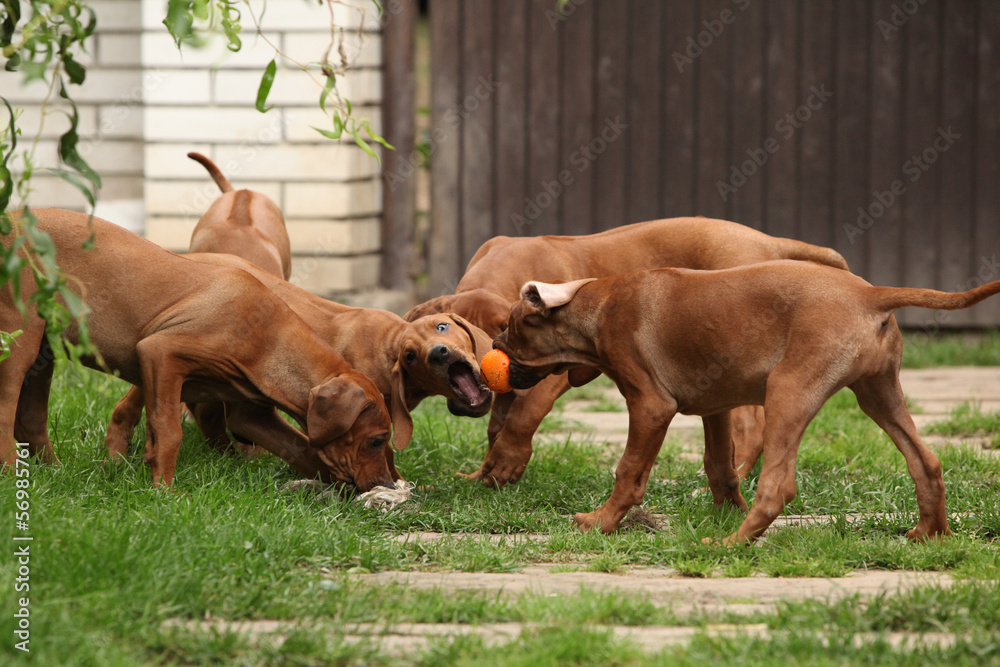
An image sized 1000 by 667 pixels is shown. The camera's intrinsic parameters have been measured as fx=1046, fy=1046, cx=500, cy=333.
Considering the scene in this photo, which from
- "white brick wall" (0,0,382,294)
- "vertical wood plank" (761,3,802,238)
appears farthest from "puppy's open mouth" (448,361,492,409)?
"vertical wood plank" (761,3,802,238)

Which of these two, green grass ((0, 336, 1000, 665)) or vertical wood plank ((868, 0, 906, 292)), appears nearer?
green grass ((0, 336, 1000, 665))

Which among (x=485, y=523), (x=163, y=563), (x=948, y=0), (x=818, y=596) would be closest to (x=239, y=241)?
(x=485, y=523)

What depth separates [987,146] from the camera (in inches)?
341

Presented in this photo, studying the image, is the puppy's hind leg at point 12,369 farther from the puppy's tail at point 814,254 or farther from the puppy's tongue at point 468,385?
the puppy's tail at point 814,254

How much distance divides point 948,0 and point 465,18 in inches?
156

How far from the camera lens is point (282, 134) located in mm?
8492

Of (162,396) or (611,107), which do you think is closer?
(162,396)

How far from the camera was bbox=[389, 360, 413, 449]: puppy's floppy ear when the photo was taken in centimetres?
464

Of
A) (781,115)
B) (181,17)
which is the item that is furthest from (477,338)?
(781,115)

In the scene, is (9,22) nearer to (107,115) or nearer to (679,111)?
(107,115)

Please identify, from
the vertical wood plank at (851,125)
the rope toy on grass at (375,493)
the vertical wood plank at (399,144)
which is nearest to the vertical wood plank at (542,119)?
the vertical wood plank at (399,144)

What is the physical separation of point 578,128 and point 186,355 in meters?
5.34

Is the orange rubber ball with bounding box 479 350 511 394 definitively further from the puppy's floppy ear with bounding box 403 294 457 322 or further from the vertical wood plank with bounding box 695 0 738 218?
the vertical wood plank with bounding box 695 0 738 218

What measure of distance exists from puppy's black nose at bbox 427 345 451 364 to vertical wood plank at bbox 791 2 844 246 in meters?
5.21
